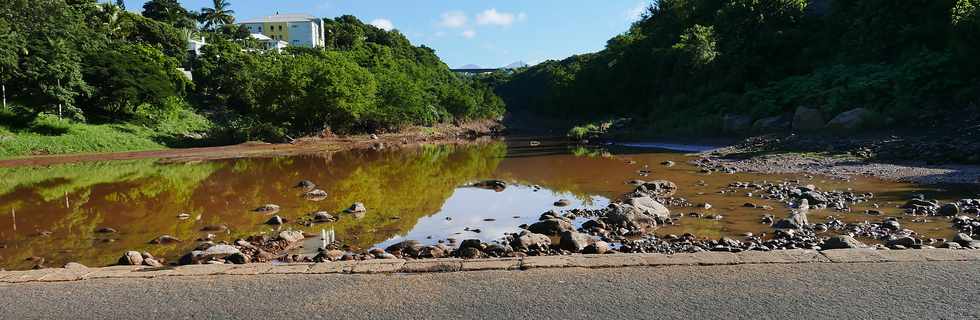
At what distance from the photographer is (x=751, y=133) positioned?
38.0 meters

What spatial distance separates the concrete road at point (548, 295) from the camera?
5.37 metres

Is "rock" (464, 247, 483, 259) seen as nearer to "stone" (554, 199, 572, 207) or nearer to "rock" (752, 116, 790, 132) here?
"stone" (554, 199, 572, 207)

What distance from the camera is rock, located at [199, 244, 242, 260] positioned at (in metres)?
9.62

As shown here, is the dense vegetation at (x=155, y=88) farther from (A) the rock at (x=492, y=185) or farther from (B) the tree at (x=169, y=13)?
(A) the rock at (x=492, y=185)

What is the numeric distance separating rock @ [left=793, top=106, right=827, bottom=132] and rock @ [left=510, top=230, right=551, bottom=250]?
28128 mm

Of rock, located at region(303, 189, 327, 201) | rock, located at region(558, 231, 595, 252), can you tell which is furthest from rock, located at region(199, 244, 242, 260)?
rock, located at region(303, 189, 327, 201)

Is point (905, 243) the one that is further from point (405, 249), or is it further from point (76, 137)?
point (76, 137)

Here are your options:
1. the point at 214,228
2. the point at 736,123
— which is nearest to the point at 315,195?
the point at 214,228

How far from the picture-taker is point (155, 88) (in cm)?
4706

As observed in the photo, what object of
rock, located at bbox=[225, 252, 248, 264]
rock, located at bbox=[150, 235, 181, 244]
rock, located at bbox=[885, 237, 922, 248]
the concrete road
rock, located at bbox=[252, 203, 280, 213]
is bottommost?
rock, located at bbox=[252, 203, 280, 213]

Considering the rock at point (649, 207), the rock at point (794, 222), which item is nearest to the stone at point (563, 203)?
the rock at point (649, 207)

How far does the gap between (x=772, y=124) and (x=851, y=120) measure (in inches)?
263

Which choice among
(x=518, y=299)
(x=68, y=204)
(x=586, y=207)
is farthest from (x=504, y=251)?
(x=68, y=204)

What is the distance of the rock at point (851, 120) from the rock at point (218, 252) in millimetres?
29779
